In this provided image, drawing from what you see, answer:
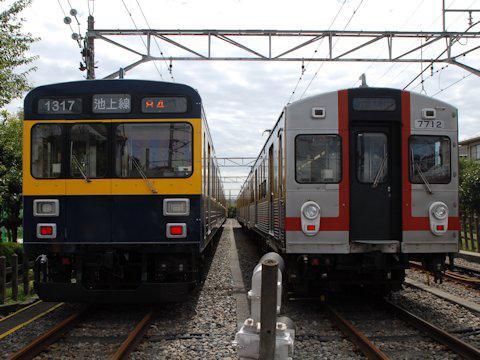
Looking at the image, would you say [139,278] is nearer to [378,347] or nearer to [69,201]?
[69,201]

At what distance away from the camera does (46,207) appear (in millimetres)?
7203

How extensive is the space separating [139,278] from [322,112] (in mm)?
3622

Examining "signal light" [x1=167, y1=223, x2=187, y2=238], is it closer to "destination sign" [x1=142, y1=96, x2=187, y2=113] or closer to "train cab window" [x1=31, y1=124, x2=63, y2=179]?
"destination sign" [x1=142, y1=96, x2=187, y2=113]

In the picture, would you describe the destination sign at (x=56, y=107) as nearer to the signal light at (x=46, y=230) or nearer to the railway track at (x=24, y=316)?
the signal light at (x=46, y=230)

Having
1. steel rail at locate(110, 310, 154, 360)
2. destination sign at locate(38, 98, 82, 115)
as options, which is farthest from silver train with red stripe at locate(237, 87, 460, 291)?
destination sign at locate(38, 98, 82, 115)

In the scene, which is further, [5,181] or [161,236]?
[5,181]

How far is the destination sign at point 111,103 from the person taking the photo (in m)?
7.30

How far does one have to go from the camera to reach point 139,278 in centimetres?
758

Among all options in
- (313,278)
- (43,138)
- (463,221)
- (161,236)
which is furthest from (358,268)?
(463,221)

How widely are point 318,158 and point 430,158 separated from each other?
64.5 inches

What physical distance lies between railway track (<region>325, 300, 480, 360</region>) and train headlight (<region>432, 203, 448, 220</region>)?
1.43m

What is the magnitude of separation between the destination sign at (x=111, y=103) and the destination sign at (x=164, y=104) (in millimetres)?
243

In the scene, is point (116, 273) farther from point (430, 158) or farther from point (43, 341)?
point (430, 158)

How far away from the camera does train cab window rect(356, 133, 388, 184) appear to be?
760 centimetres
